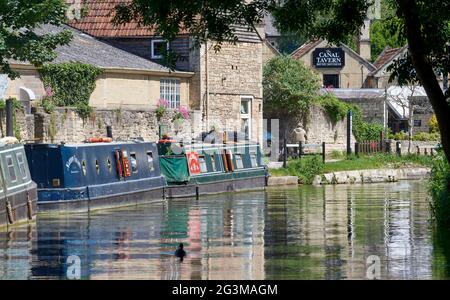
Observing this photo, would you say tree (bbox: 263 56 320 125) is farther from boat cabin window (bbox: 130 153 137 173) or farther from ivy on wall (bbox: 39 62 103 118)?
boat cabin window (bbox: 130 153 137 173)

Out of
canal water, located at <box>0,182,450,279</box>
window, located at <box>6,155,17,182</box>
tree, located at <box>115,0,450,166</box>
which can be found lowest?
canal water, located at <box>0,182,450,279</box>

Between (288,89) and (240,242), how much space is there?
39.1 meters

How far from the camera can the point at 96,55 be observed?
56.2 metres

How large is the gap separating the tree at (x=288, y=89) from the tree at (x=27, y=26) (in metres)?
26.8

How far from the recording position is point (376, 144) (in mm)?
65938

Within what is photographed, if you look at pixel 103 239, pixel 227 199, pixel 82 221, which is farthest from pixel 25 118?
pixel 103 239

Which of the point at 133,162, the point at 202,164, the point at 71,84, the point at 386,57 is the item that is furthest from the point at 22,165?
the point at 386,57

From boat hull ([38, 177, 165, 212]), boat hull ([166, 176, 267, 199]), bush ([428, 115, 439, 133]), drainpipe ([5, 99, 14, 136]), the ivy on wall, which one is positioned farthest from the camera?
bush ([428, 115, 439, 133])

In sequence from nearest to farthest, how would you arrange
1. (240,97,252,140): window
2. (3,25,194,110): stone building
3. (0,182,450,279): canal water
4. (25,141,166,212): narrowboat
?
1. (0,182,450,279): canal water
2. (25,141,166,212): narrowboat
3. (3,25,194,110): stone building
4. (240,97,252,140): window

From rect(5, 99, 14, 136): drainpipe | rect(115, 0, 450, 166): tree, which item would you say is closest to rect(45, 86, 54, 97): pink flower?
rect(5, 99, 14, 136): drainpipe

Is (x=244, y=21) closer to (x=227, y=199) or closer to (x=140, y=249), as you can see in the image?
(x=140, y=249)

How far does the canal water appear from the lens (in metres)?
23.6

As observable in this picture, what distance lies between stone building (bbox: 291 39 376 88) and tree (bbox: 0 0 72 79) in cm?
4911

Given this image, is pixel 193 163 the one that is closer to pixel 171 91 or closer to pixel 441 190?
pixel 171 91
